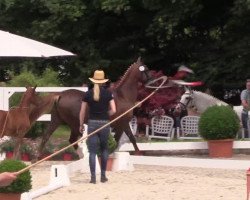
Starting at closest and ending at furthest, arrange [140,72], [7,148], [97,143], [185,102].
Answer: [97,143] → [7,148] → [140,72] → [185,102]

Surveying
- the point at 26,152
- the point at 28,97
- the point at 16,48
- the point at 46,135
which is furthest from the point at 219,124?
the point at 16,48

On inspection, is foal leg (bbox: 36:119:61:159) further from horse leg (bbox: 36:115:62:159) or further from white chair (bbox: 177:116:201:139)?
white chair (bbox: 177:116:201:139)

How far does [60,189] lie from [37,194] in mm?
1184

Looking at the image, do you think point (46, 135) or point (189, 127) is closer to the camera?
point (46, 135)

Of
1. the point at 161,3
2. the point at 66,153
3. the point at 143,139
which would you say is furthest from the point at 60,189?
the point at 161,3

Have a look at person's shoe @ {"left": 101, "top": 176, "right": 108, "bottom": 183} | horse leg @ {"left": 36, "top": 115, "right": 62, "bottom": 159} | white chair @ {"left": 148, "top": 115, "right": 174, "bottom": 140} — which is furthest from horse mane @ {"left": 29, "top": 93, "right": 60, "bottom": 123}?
white chair @ {"left": 148, "top": 115, "right": 174, "bottom": 140}

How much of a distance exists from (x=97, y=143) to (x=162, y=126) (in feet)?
25.0

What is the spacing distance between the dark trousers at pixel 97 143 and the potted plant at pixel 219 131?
15.1 feet

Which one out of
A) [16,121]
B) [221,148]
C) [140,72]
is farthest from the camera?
[221,148]

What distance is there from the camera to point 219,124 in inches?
672

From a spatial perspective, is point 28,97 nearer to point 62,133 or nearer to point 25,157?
point 25,157

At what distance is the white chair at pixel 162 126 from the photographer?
66.7 feet

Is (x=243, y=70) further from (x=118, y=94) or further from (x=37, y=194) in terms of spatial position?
(x=37, y=194)

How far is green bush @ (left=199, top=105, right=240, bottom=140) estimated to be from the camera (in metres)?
17.0
